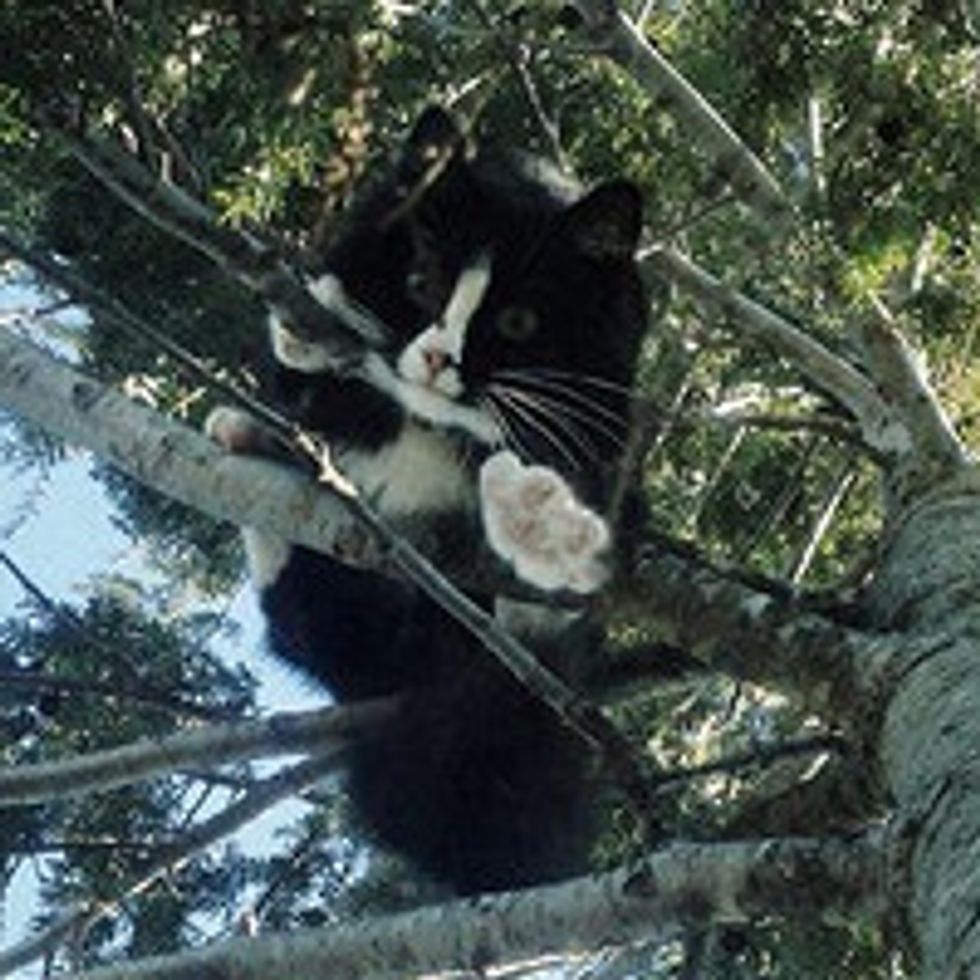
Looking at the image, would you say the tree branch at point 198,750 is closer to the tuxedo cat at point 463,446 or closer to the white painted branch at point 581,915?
the tuxedo cat at point 463,446

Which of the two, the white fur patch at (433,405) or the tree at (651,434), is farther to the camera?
the white fur patch at (433,405)

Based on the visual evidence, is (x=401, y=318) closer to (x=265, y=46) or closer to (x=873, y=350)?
(x=265, y=46)

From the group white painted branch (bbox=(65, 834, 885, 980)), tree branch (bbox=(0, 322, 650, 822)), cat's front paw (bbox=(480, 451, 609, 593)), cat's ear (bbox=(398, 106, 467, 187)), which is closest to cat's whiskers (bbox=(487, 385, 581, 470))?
cat's front paw (bbox=(480, 451, 609, 593))

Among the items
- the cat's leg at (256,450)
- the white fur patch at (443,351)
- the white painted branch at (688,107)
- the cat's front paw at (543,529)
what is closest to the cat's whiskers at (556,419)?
the white fur patch at (443,351)

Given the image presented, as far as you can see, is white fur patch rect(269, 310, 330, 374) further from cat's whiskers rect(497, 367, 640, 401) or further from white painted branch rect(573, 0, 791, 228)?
white painted branch rect(573, 0, 791, 228)

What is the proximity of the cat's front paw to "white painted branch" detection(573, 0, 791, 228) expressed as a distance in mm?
639

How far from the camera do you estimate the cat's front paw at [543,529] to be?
336 centimetres

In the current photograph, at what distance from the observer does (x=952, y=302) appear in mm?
3744

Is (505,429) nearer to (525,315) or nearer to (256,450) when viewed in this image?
(525,315)

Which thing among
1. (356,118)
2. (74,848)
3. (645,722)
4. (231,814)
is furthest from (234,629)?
(356,118)

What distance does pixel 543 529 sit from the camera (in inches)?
135

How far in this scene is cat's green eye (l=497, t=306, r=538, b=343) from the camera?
4.00 meters

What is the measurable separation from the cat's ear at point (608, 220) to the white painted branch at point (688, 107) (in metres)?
0.35

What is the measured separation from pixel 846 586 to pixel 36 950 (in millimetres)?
1607
